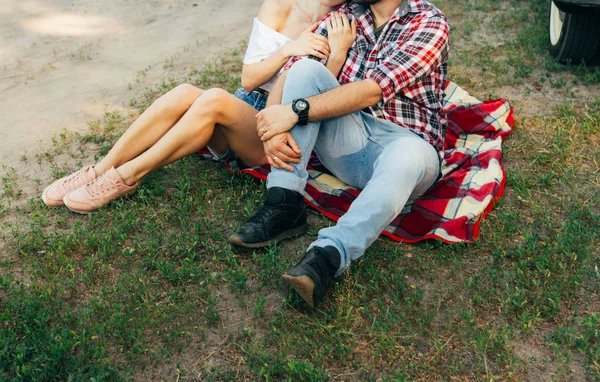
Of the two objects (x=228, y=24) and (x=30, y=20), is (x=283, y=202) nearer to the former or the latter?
(x=228, y=24)

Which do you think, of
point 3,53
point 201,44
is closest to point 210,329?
point 201,44

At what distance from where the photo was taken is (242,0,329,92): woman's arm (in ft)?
11.3

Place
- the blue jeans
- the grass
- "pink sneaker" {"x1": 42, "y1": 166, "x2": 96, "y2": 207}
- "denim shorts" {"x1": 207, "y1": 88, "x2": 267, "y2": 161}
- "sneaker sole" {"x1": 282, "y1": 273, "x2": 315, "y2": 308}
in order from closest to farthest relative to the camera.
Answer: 1. the grass
2. "sneaker sole" {"x1": 282, "y1": 273, "x2": 315, "y2": 308}
3. the blue jeans
4. "pink sneaker" {"x1": 42, "y1": 166, "x2": 96, "y2": 207}
5. "denim shorts" {"x1": 207, "y1": 88, "x2": 267, "y2": 161}

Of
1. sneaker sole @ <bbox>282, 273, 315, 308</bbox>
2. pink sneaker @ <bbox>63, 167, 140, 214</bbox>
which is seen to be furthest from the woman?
sneaker sole @ <bbox>282, 273, 315, 308</bbox>

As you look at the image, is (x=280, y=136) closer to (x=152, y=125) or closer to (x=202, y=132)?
(x=202, y=132)

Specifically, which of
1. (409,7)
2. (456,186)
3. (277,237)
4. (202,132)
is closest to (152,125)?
(202,132)

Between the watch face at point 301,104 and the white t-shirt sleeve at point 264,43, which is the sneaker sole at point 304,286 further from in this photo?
the white t-shirt sleeve at point 264,43

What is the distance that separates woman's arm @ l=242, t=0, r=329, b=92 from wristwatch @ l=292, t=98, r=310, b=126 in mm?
488

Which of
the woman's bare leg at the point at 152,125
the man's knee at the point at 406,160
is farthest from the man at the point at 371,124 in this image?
the woman's bare leg at the point at 152,125

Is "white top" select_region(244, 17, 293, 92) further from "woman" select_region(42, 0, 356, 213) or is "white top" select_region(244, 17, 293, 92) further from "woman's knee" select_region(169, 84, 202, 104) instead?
"woman's knee" select_region(169, 84, 202, 104)

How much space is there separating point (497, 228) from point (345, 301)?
1055 mm

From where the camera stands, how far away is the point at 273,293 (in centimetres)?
280

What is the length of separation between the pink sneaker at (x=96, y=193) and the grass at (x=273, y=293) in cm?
7

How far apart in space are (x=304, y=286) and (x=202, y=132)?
3.89 feet
